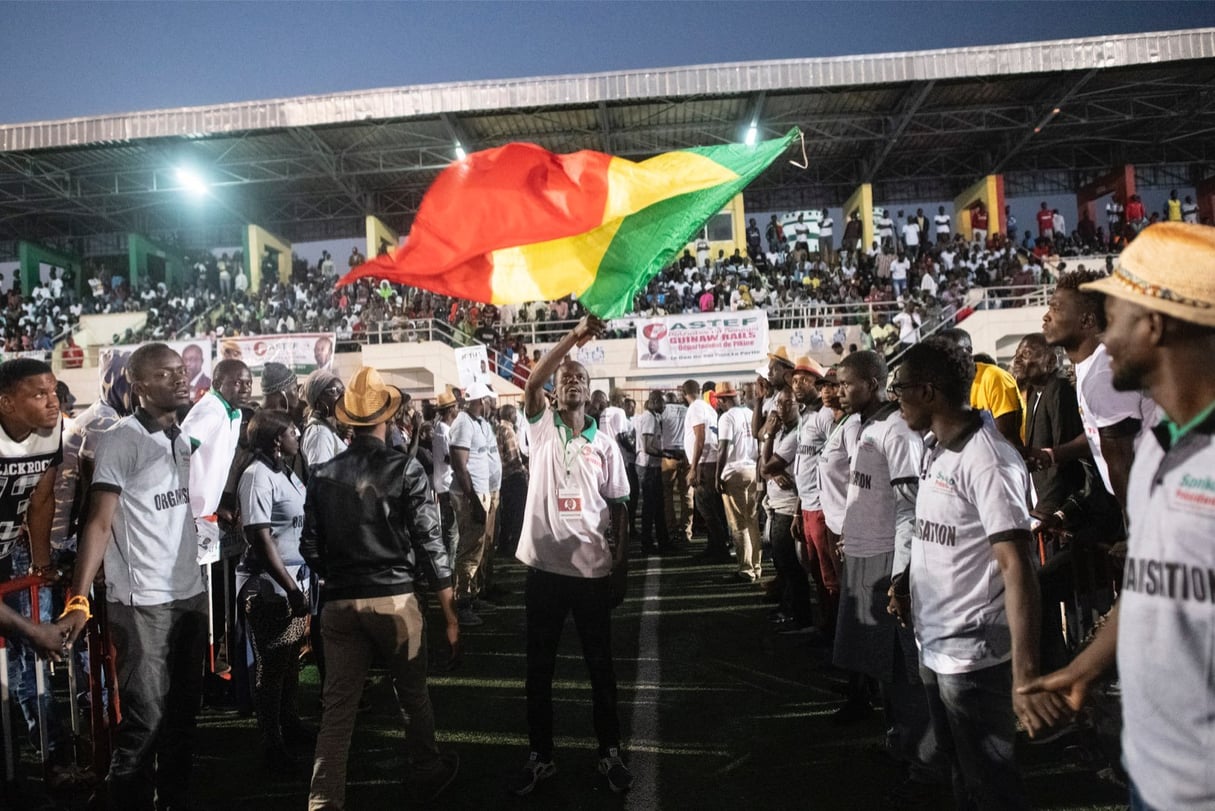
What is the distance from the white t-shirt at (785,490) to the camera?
6.95 metres

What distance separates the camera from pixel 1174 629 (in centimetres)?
158

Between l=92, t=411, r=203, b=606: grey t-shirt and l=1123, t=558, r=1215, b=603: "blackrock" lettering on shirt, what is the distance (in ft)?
11.4

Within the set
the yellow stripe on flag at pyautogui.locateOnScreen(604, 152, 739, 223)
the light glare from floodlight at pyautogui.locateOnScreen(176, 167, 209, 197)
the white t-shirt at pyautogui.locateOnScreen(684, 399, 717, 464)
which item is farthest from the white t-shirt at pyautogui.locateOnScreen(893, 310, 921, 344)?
the light glare from floodlight at pyautogui.locateOnScreen(176, 167, 209, 197)

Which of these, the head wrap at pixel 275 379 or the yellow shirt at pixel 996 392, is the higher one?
the head wrap at pixel 275 379

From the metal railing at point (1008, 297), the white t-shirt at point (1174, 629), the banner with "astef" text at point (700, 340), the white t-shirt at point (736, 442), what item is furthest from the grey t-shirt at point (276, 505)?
the metal railing at point (1008, 297)

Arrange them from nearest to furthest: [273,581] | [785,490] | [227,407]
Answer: [273,581], [227,407], [785,490]

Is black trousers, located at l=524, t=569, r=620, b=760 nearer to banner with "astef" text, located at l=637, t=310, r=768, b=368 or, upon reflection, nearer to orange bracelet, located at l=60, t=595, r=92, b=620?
orange bracelet, located at l=60, t=595, r=92, b=620

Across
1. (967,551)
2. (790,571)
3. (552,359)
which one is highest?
(552,359)

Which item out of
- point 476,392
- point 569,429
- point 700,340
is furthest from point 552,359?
point 700,340

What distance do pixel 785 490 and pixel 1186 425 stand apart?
5410 millimetres

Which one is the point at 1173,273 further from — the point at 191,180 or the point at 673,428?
the point at 191,180

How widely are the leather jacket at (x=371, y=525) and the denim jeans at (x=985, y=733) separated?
6.87 ft

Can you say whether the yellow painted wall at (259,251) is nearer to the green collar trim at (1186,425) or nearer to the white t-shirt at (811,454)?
the white t-shirt at (811,454)

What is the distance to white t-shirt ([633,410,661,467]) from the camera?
1145cm
